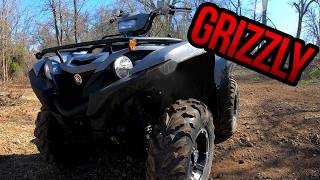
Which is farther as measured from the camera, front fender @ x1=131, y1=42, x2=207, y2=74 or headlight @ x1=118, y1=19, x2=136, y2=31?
headlight @ x1=118, y1=19, x2=136, y2=31

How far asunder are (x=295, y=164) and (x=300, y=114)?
1.99 metres

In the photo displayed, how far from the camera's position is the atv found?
11.0 feet

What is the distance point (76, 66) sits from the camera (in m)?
3.65

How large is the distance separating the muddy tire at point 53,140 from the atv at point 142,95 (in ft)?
0.05

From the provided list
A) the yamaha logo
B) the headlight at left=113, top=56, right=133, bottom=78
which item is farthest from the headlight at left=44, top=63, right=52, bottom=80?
the headlight at left=113, top=56, right=133, bottom=78

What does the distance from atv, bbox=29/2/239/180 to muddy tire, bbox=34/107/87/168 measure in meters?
0.01

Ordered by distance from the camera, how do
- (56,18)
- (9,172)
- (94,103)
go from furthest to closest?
(56,18) → (9,172) → (94,103)

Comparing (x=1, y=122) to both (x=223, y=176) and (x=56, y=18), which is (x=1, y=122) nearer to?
(x=223, y=176)

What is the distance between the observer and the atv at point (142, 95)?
3344mm

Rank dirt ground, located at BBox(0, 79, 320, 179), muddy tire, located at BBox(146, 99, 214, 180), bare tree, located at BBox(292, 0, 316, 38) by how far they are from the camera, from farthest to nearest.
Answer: bare tree, located at BBox(292, 0, 316, 38)
dirt ground, located at BBox(0, 79, 320, 179)
muddy tire, located at BBox(146, 99, 214, 180)

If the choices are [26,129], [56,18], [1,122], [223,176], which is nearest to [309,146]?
[223,176]

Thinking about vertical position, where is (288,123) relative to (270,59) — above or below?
below

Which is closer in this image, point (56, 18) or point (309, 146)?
point (309, 146)

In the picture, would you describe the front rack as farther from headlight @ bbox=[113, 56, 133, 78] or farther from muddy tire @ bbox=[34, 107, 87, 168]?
muddy tire @ bbox=[34, 107, 87, 168]
